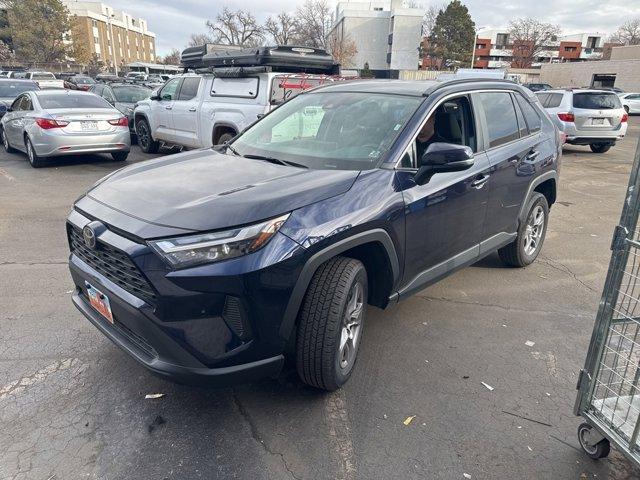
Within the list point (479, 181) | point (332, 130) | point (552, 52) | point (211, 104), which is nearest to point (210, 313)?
point (332, 130)

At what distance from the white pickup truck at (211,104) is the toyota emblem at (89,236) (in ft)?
14.2

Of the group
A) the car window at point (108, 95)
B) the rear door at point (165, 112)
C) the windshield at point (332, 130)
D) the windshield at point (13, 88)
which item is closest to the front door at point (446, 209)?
the windshield at point (332, 130)

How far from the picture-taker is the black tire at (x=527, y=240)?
472 centimetres

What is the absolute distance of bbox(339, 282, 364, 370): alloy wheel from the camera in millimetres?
2819

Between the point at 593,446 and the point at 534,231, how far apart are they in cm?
301

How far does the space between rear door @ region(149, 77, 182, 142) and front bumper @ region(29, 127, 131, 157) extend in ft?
3.39

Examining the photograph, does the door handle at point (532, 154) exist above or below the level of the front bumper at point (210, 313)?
above

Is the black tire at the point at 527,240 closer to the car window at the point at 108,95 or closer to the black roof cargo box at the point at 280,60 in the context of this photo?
the black roof cargo box at the point at 280,60

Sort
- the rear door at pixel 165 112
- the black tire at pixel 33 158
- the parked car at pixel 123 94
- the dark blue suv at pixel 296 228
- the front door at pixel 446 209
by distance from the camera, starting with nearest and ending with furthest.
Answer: the dark blue suv at pixel 296 228
the front door at pixel 446 209
the black tire at pixel 33 158
the rear door at pixel 165 112
the parked car at pixel 123 94

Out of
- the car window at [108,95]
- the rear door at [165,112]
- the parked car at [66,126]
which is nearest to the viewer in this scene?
the parked car at [66,126]

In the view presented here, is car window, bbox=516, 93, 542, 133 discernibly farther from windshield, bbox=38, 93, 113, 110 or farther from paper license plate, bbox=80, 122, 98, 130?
windshield, bbox=38, 93, 113, 110

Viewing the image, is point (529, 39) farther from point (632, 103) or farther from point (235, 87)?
point (235, 87)

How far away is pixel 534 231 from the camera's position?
5074mm

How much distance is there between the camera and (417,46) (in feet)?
242
